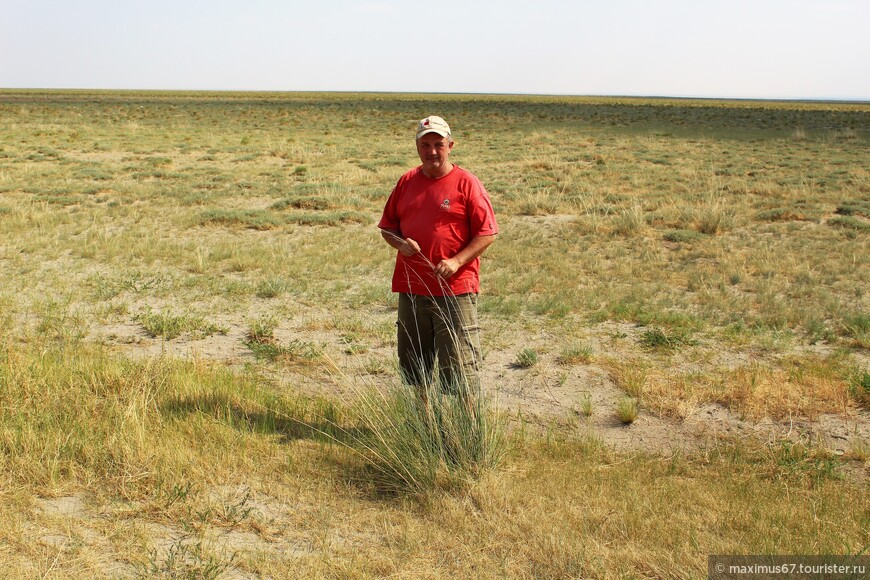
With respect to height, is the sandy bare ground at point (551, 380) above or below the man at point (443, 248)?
below

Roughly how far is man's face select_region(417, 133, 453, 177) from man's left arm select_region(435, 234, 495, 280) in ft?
1.31

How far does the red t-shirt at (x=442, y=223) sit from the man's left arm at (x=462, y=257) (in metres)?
0.04

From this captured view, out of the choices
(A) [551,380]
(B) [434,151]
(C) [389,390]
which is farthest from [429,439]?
(A) [551,380]

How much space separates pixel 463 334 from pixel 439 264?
40 cm

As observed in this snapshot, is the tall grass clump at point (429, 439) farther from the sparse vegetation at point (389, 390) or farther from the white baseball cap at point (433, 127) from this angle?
the white baseball cap at point (433, 127)

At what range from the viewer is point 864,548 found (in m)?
2.89

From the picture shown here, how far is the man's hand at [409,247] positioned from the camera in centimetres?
377

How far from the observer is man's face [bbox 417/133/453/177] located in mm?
3668

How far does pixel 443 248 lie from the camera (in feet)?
12.6

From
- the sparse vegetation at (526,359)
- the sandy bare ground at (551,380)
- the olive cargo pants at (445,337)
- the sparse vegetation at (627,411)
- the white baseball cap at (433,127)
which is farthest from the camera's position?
the sparse vegetation at (526,359)

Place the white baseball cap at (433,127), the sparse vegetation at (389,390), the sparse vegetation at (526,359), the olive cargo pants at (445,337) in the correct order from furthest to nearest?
the sparse vegetation at (526,359), the olive cargo pants at (445,337), the white baseball cap at (433,127), the sparse vegetation at (389,390)

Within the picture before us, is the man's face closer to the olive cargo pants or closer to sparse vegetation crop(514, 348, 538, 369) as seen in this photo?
the olive cargo pants

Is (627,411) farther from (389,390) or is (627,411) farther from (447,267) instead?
(447,267)

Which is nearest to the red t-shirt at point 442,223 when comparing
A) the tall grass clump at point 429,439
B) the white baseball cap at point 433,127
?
the white baseball cap at point 433,127
